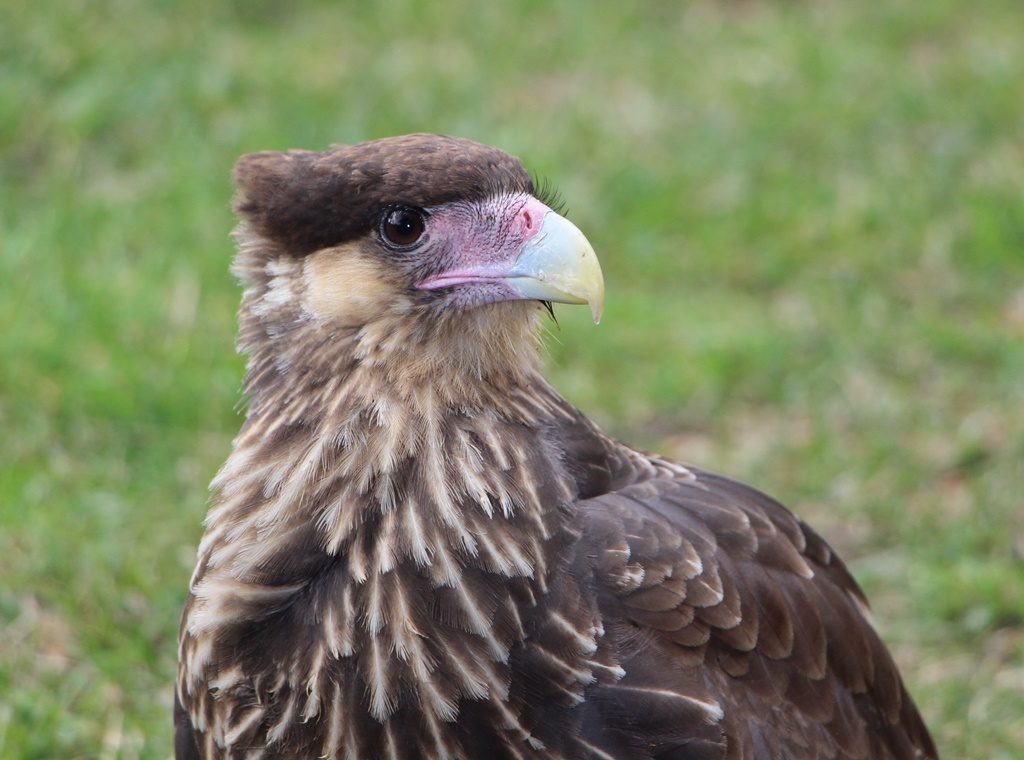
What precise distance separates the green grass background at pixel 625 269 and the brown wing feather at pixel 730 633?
1.06 meters

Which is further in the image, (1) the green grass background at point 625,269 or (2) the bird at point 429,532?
(1) the green grass background at point 625,269

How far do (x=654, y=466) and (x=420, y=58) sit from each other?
203 inches

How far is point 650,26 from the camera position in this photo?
9.17 m

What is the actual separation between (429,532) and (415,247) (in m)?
0.60

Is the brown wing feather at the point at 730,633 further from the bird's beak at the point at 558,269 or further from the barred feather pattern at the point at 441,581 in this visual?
the bird's beak at the point at 558,269

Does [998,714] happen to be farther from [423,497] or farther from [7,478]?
[7,478]

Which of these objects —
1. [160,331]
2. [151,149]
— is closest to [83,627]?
[160,331]

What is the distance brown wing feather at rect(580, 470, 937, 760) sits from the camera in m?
3.21

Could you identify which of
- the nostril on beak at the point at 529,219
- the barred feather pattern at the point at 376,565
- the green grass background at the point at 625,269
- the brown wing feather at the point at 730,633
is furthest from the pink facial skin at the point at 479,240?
the green grass background at the point at 625,269

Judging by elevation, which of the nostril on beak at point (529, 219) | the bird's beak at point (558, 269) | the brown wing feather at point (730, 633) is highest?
the nostril on beak at point (529, 219)

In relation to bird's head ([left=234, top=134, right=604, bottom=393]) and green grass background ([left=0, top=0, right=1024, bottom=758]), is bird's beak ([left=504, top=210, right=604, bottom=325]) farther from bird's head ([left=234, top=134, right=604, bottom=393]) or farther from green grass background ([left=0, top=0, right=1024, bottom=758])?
green grass background ([left=0, top=0, right=1024, bottom=758])

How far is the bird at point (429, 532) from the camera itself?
10.2 feet

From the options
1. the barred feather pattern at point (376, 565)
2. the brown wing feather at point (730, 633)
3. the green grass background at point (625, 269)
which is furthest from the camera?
the green grass background at point (625, 269)

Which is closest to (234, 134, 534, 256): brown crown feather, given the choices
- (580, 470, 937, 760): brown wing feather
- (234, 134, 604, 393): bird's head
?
(234, 134, 604, 393): bird's head
